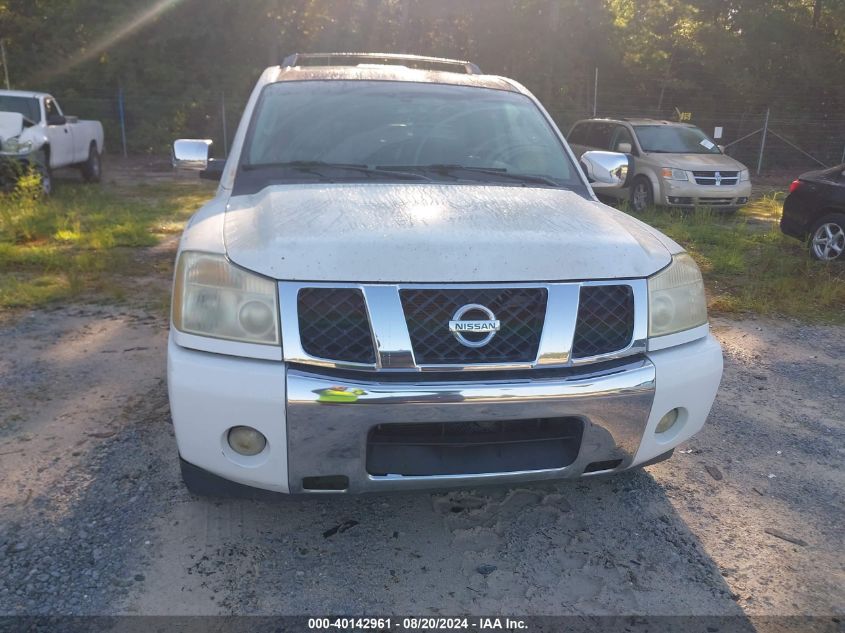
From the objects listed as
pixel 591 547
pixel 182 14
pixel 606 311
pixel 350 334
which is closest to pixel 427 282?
pixel 350 334

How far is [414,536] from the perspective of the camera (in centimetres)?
280

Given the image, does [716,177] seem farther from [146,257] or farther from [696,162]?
[146,257]

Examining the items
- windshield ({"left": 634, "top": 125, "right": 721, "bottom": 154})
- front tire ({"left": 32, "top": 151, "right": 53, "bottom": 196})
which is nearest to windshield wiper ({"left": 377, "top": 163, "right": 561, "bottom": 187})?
front tire ({"left": 32, "top": 151, "right": 53, "bottom": 196})

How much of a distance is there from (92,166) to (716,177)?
11.4 meters

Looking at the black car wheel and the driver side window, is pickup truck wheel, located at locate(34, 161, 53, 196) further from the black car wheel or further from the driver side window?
the black car wheel

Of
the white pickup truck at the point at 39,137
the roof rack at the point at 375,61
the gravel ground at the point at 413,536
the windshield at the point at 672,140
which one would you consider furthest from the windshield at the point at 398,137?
the windshield at the point at 672,140

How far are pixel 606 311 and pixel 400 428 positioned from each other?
32.4 inches

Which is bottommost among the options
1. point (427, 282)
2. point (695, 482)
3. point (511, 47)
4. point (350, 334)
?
point (695, 482)

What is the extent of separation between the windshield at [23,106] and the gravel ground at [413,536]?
30.4 ft

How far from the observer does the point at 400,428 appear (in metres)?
2.36

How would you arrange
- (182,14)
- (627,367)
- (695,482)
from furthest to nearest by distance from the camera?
(182,14), (695,482), (627,367)

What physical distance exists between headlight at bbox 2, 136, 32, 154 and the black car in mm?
10155

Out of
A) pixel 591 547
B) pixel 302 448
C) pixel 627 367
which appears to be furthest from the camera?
pixel 591 547

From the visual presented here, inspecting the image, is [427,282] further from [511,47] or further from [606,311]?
[511,47]
